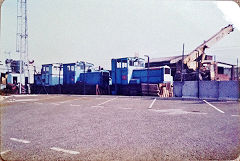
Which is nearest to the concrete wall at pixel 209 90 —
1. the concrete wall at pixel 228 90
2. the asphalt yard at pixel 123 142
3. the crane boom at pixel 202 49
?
the concrete wall at pixel 228 90

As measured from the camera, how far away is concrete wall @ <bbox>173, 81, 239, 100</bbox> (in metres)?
12.1

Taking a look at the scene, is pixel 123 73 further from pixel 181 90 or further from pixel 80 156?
pixel 80 156

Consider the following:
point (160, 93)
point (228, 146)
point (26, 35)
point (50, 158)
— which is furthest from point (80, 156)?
point (26, 35)

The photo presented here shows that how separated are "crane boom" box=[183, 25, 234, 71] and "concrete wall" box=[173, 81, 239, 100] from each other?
5.97 meters

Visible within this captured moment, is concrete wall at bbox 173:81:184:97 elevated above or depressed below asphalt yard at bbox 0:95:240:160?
above

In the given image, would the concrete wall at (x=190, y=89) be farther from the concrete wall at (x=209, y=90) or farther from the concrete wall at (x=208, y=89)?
the concrete wall at (x=208, y=89)

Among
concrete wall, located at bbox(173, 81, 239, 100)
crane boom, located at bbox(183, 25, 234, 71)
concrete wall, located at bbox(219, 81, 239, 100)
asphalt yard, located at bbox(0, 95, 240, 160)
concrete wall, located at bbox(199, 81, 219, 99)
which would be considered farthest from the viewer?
crane boom, located at bbox(183, 25, 234, 71)

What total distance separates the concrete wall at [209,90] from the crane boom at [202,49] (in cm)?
597

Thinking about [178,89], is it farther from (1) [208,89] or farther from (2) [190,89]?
(1) [208,89]

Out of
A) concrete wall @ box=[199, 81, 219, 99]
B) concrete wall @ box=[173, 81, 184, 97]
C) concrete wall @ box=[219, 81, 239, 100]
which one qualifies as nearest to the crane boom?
concrete wall @ box=[173, 81, 184, 97]

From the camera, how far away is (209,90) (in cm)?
1320

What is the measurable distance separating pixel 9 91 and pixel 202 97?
24544mm

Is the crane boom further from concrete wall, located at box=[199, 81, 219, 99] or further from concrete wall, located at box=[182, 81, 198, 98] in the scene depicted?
concrete wall, located at box=[199, 81, 219, 99]

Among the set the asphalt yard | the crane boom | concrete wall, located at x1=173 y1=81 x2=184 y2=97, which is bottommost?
the asphalt yard
